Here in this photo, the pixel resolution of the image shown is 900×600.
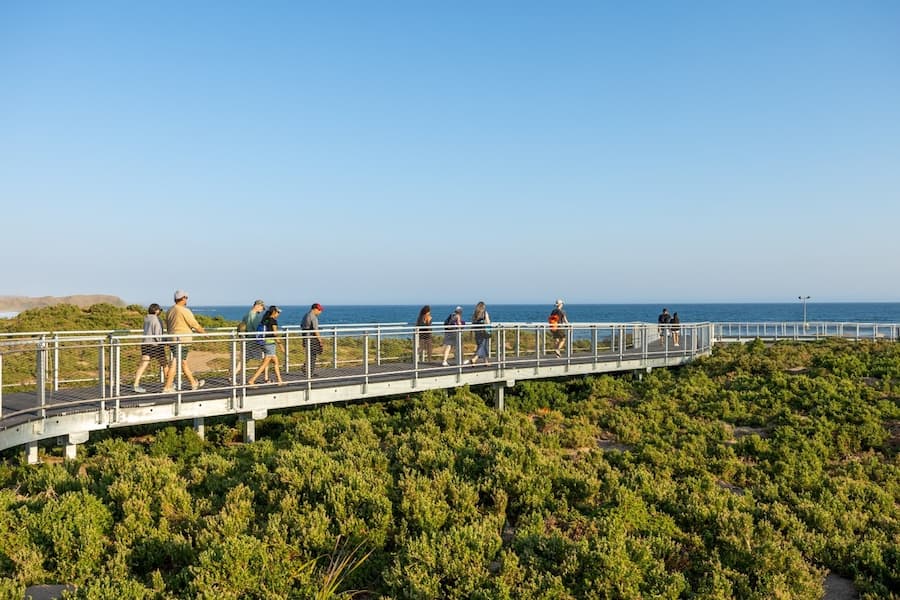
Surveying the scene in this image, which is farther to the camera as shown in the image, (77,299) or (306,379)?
(77,299)

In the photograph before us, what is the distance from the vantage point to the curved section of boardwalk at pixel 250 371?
410 inches

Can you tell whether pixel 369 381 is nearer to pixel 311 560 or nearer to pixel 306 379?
pixel 306 379

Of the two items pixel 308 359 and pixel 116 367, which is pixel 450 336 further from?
pixel 116 367

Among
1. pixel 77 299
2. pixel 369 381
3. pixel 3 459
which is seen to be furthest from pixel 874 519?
pixel 77 299

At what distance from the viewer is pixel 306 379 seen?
13023mm

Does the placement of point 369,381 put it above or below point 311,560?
above

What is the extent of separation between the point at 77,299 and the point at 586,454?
232ft

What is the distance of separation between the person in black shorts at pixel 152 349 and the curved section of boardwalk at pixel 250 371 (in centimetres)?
16

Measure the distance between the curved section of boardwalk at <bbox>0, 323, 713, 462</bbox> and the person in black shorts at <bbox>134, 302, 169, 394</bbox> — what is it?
6.2 inches

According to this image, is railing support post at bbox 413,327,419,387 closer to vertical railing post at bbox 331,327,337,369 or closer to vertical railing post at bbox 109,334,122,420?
vertical railing post at bbox 331,327,337,369

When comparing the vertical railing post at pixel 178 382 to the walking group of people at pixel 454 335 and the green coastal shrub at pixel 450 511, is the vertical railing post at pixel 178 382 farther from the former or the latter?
the walking group of people at pixel 454 335

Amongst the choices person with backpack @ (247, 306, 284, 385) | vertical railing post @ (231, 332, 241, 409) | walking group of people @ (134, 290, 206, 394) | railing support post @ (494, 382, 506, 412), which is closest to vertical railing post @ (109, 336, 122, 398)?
walking group of people @ (134, 290, 206, 394)

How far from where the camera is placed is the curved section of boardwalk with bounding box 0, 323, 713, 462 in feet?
34.1

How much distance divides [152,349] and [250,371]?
3236mm
